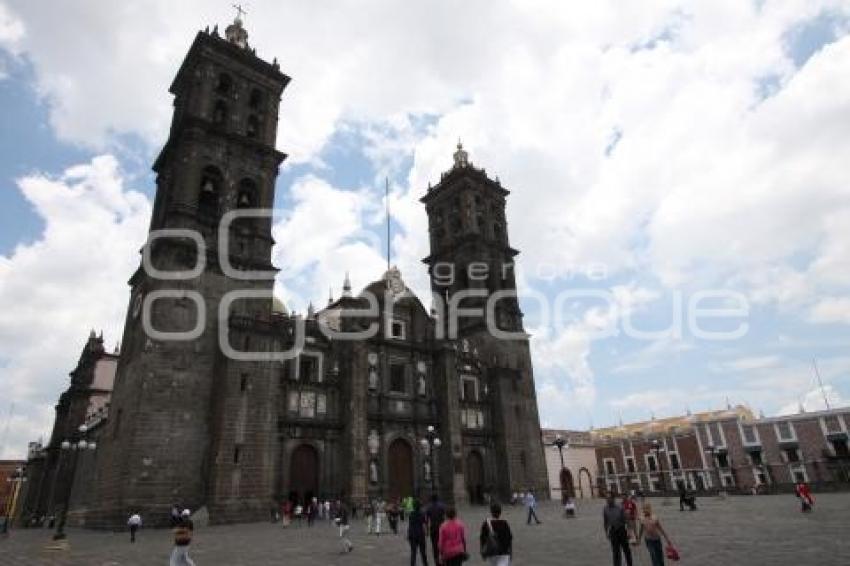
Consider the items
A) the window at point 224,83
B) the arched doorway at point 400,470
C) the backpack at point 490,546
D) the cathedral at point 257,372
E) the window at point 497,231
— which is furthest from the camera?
the window at point 497,231

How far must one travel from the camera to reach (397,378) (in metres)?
34.8

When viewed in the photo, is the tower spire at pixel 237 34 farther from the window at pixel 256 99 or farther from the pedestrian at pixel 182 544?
the pedestrian at pixel 182 544

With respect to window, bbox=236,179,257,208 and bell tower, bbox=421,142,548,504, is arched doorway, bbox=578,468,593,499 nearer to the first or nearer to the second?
bell tower, bbox=421,142,548,504

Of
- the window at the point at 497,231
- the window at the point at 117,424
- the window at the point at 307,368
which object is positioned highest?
the window at the point at 497,231

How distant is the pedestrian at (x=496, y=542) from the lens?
6.95m

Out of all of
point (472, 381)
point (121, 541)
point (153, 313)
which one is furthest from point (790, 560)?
point (472, 381)

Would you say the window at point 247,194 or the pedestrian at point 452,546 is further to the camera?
the window at point 247,194

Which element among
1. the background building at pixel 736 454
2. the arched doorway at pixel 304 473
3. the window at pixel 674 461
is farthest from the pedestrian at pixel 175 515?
the window at pixel 674 461

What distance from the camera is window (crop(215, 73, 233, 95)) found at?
1342 inches

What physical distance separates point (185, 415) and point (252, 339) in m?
4.52

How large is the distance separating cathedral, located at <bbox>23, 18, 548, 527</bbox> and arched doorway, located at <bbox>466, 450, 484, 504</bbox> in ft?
0.34

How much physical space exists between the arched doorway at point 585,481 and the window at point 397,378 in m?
34.8

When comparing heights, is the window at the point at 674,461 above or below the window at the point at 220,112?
below

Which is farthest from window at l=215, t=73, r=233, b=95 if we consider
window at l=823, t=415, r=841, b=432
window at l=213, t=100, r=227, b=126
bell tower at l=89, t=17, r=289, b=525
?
window at l=823, t=415, r=841, b=432
